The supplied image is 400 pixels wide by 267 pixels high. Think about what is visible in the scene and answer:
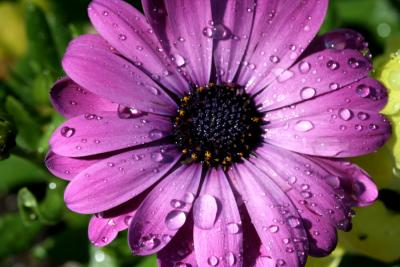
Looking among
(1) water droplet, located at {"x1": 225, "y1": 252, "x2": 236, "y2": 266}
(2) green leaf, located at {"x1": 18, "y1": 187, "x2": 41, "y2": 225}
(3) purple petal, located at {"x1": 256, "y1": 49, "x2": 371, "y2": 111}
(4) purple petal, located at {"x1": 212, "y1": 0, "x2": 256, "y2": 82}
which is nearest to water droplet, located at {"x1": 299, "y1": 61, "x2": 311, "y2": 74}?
(3) purple petal, located at {"x1": 256, "y1": 49, "x2": 371, "y2": 111}

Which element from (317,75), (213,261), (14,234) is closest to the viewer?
(213,261)

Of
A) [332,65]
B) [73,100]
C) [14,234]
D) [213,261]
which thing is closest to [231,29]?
[332,65]

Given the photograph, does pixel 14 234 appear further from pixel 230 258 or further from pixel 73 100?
pixel 230 258

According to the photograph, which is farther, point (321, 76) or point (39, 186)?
point (39, 186)

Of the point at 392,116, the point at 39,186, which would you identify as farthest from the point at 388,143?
the point at 39,186

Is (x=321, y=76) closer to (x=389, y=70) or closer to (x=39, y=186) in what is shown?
(x=389, y=70)

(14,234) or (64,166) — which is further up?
(64,166)

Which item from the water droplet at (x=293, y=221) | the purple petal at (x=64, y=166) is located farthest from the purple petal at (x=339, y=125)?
the purple petal at (x=64, y=166)

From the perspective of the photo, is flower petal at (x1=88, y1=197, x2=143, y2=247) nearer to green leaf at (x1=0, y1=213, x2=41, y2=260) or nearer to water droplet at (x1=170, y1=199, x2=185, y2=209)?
water droplet at (x1=170, y1=199, x2=185, y2=209)
